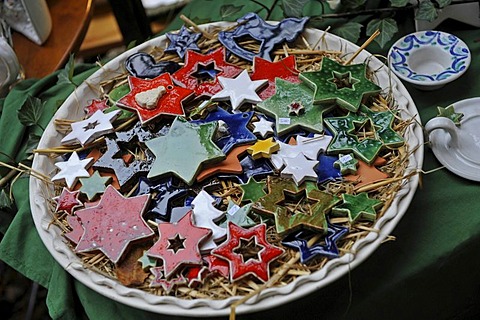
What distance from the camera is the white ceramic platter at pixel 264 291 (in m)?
0.66

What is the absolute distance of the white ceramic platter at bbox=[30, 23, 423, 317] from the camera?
66cm

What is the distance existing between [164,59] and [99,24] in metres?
0.76

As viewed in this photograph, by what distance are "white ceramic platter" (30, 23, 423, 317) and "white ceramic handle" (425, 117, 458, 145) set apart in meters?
0.03

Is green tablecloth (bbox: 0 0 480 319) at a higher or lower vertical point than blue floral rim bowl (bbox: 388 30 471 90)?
lower

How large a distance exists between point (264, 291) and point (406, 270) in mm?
185

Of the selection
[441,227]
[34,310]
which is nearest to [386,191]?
[441,227]

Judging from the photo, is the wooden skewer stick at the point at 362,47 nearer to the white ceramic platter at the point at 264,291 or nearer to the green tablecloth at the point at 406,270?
the white ceramic platter at the point at 264,291

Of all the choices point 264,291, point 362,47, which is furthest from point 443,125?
point 264,291

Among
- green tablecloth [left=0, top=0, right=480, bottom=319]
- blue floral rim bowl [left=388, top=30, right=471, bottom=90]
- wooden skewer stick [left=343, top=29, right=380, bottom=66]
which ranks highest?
wooden skewer stick [left=343, top=29, right=380, bottom=66]

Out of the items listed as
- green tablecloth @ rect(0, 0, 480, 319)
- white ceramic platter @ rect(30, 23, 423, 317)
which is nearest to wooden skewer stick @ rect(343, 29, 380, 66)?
white ceramic platter @ rect(30, 23, 423, 317)

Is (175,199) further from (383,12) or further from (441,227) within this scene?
(383,12)

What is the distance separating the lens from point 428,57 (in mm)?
927

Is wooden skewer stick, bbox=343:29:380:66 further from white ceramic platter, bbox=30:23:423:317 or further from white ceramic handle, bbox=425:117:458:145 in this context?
white ceramic handle, bbox=425:117:458:145

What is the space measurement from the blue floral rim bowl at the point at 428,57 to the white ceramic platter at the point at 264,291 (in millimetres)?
80
